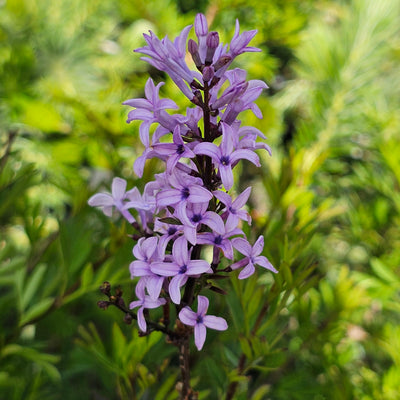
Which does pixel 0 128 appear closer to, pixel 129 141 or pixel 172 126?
pixel 129 141

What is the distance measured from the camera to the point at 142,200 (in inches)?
Result: 10.8

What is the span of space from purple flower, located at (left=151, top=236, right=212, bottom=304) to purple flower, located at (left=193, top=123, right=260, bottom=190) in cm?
4

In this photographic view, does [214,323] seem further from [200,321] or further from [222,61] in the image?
[222,61]

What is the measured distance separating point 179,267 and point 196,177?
5 centimetres

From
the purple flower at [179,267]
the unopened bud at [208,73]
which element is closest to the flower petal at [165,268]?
the purple flower at [179,267]

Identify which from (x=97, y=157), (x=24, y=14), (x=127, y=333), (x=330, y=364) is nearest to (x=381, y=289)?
(x=330, y=364)

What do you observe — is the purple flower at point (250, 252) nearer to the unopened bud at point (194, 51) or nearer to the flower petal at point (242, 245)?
the flower petal at point (242, 245)

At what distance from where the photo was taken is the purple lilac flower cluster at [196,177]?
0.22 metres

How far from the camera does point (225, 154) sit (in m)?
0.22

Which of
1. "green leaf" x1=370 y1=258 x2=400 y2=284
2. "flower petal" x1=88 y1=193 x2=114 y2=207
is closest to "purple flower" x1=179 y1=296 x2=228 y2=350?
"flower petal" x1=88 y1=193 x2=114 y2=207

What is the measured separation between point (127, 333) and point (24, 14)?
24.6 inches

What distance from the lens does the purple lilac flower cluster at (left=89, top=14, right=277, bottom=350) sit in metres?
0.22

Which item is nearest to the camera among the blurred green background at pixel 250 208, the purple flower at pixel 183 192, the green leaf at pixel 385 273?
the purple flower at pixel 183 192

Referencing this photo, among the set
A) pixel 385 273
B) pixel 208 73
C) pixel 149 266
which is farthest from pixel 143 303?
pixel 385 273
